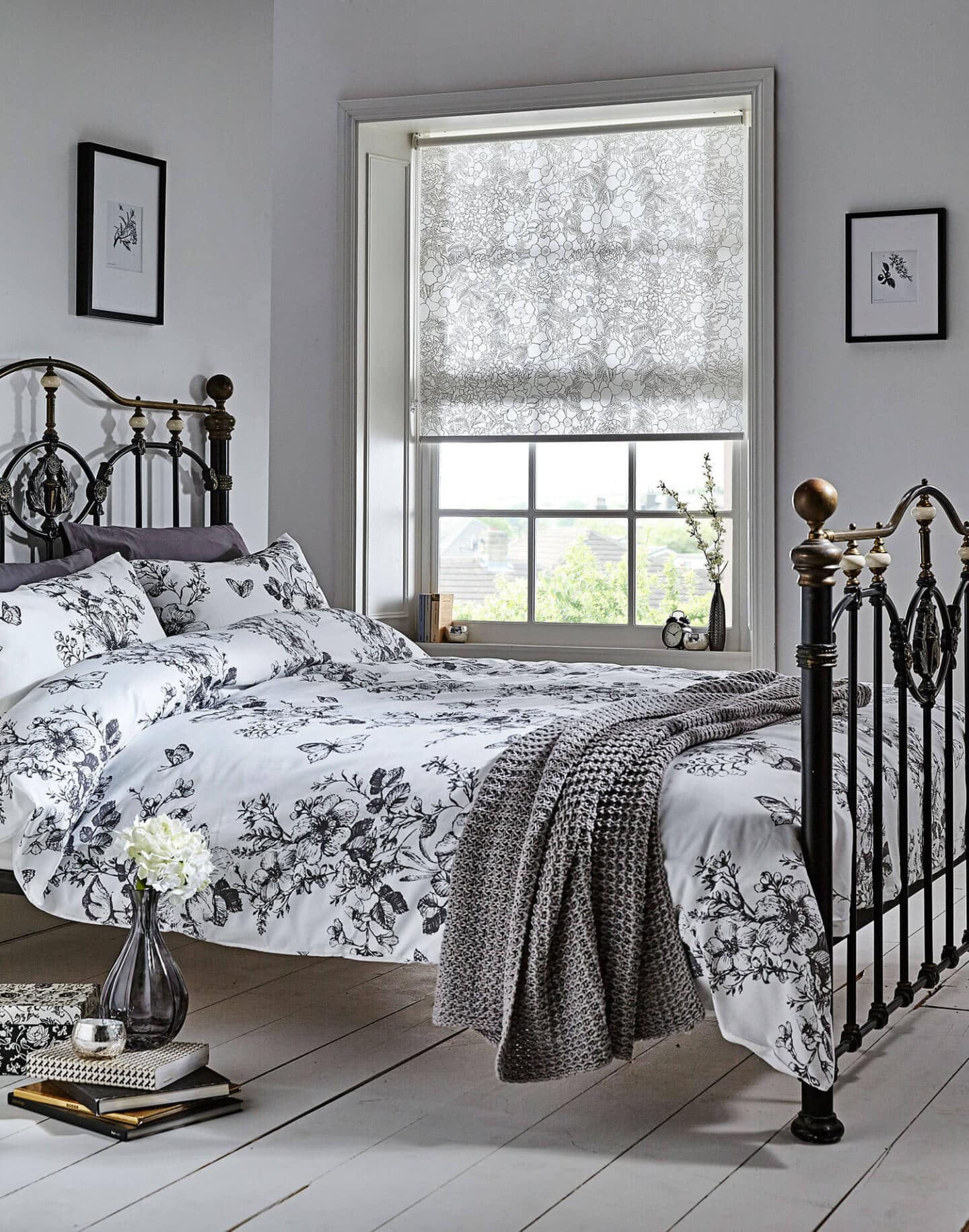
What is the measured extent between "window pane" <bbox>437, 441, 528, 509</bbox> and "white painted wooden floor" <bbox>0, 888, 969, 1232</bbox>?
264 centimetres

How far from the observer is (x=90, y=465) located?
3781 mm

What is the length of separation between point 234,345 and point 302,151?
114 cm

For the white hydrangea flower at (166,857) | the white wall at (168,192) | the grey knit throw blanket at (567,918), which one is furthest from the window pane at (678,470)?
the white hydrangea flower at (166,857)

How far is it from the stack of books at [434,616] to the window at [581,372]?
8 centimetres

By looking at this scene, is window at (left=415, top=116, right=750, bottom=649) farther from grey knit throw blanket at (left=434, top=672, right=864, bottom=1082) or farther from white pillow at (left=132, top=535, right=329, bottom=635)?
grey knit throw blanket at (left=434, top=672, right=864, bottom=1082)

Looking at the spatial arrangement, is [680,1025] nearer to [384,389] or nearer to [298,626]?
[298,626]

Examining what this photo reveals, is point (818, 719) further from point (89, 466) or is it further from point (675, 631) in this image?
point (675, 631)

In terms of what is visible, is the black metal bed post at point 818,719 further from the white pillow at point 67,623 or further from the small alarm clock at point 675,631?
the small alarm clock at point 675,631

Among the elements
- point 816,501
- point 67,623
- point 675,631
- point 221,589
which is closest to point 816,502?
point 816,501

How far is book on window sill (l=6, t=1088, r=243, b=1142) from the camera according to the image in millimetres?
2184

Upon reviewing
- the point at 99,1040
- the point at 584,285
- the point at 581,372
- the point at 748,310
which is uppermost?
the point at 584,285

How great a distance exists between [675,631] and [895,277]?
1.28m

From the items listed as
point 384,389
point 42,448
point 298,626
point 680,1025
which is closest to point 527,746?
point 680,1025

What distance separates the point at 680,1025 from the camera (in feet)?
7.03
